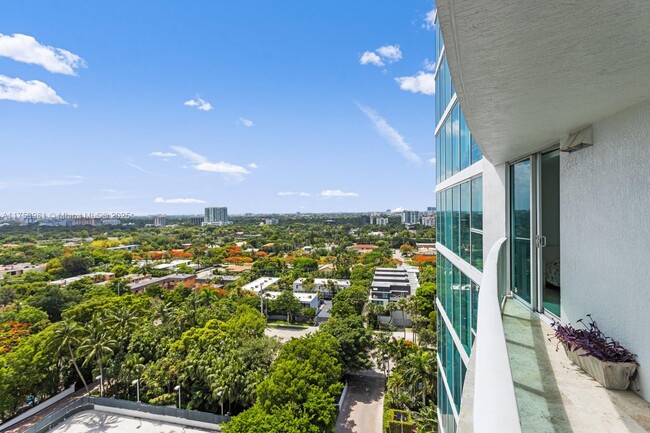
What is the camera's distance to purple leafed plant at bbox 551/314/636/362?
2.36 metres

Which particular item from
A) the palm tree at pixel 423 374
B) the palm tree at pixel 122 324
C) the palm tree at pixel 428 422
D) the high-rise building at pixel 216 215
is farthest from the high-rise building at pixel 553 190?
the high-rise building at pixel 216 215

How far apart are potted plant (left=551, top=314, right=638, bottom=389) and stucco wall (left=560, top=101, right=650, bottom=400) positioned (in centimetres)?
6

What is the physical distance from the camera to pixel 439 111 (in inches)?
315

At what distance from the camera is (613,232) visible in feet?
8.55

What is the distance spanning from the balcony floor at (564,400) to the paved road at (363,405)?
580 inches

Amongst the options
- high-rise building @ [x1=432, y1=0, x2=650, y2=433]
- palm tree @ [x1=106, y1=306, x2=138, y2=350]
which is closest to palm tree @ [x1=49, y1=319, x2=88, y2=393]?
palm tree @ [x1=106, y1=306, x2=138, y2=350]

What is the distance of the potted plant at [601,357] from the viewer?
7.55 feet

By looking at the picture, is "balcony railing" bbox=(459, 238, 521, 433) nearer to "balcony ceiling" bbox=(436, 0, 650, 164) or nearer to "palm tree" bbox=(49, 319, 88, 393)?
"balcony ceiling" bbox=(436, 0, 650, 164)

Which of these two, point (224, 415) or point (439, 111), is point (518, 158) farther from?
point (224, 415)

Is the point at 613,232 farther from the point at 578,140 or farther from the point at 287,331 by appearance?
the point at 287,331

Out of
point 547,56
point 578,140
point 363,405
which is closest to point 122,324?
point 363,405

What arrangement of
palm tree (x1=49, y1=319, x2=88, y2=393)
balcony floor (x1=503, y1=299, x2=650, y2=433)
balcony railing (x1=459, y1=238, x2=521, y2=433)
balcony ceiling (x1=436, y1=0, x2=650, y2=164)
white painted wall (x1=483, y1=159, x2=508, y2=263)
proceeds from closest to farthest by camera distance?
balcony railing (x1=459, y1=238, x2=521, y2=433)
balcony ceiling (x1=436, y1=0, x2=650, y2=164)
balcony floor (x1=503, y1=299, x2=650, y2=433)
white painted wall (x1=483, y1=159, x2=508, y2=263)
palm tree (x1=49, y1=319, x2=88, y2=393)

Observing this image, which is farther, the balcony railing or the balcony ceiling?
the balcony ceiling

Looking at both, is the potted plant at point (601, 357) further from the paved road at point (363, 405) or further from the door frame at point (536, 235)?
the paved road at point (363, 405)
